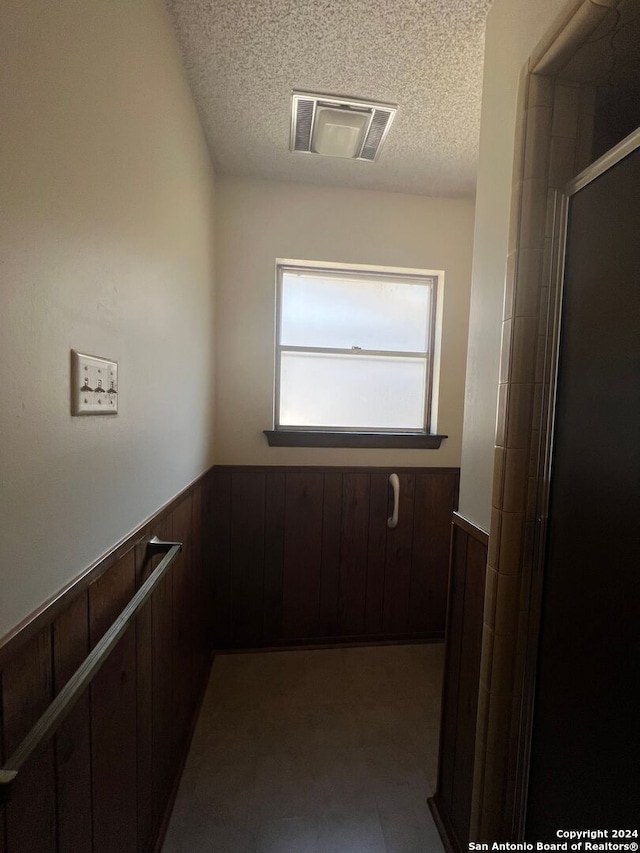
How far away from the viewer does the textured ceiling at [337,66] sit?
3.51 ft

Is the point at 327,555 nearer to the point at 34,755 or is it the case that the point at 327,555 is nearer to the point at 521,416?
the point at 521,416

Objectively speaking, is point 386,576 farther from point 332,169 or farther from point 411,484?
point 332,169

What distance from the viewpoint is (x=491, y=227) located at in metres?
1.01

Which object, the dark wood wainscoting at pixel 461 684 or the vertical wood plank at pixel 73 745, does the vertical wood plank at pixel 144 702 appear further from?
the dark wood wainscoting at pixel 461 684

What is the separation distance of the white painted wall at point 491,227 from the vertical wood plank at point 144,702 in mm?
956

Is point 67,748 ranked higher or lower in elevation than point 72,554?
lower

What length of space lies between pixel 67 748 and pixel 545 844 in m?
1.11

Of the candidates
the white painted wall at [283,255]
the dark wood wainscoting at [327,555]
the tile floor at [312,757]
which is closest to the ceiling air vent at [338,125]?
the white painted wall at [283,255]

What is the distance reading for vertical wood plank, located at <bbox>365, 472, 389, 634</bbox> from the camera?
2104 mm

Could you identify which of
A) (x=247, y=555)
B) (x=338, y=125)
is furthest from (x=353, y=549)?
(x=338, y=125)

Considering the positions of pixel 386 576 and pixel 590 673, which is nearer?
pixel 590 673

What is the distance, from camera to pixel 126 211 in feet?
2.77

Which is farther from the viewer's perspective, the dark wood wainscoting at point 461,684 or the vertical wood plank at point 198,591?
the vertical wood plank at point 198,591

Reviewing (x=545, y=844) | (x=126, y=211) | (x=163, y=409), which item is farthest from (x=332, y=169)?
(x=545, y=844)
